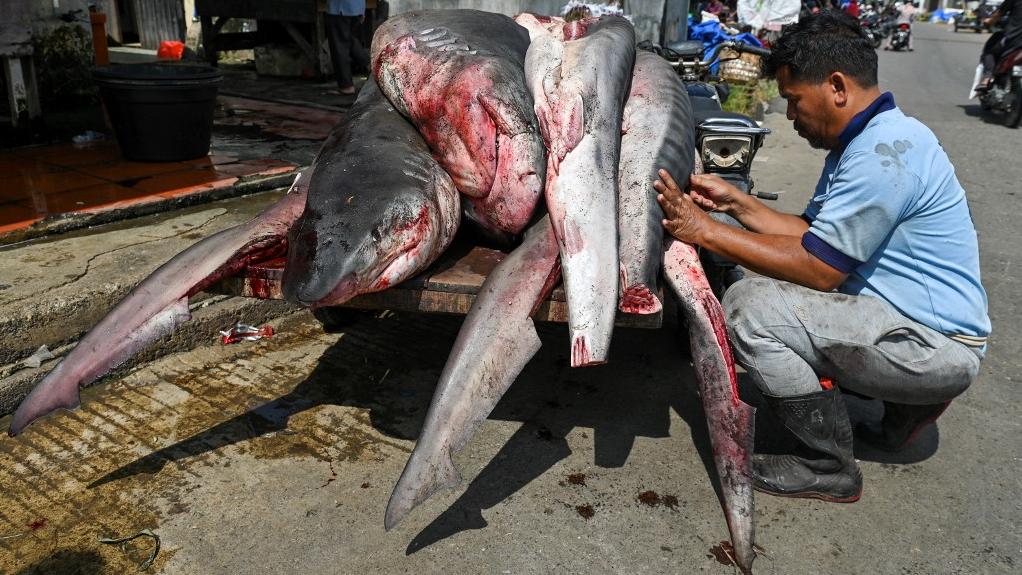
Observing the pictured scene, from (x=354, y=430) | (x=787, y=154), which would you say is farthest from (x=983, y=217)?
(x=354, y=430)

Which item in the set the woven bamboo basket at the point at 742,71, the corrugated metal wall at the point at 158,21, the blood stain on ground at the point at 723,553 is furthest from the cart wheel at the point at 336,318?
the corrugated metal wall at the point at 158,21

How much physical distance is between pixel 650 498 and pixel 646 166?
1168mm

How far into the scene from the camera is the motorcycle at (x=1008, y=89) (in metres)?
10.1

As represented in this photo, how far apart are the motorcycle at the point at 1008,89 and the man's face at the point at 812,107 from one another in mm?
9079

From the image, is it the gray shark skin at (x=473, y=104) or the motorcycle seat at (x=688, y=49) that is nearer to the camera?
the gray shark skin at (x=473, y=104)

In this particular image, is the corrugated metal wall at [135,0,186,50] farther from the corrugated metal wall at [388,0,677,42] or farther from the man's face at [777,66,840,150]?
the man's face at [777,66,840,150]

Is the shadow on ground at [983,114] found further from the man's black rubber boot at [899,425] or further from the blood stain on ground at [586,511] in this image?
the blood stain on ground at [586,511]

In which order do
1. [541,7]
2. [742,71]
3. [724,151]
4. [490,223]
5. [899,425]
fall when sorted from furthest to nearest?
[742,71]
[541,7]
[724,151]
[490,223]
[899,425]

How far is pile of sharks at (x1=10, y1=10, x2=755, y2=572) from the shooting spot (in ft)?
8.26

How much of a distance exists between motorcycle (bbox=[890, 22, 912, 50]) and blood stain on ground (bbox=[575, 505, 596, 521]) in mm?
24557

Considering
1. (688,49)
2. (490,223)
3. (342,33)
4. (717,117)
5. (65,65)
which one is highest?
(688,49)

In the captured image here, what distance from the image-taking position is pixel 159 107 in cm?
539

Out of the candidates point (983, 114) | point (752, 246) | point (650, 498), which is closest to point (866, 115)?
point (752, 246)

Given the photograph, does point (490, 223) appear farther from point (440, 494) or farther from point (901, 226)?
point (901, 226)
